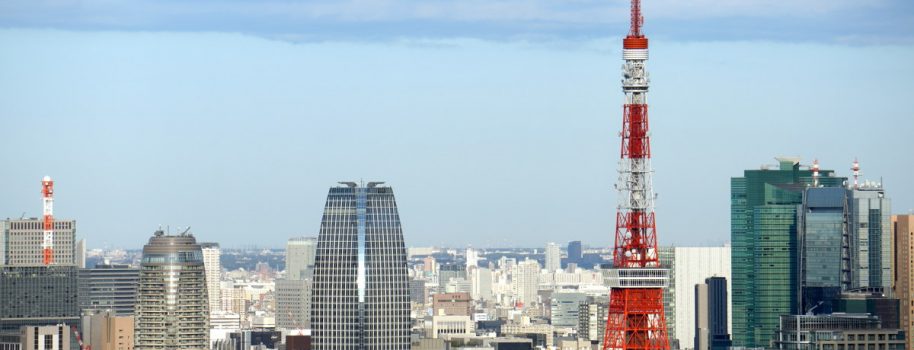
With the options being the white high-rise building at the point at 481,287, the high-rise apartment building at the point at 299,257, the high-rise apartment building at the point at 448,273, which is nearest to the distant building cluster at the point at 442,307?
the high-rise apartment building at the point at 299,257

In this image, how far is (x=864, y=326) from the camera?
264ft

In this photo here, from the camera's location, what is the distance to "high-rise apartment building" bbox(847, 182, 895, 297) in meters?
93.4

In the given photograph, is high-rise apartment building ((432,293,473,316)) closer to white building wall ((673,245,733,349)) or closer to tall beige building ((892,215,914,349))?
white building wall ((673,245,733,349))

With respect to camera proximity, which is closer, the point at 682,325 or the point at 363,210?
the point at 363,210

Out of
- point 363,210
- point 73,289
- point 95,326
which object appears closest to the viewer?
point 363,210

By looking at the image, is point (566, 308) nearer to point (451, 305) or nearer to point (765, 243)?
point (451, 305)

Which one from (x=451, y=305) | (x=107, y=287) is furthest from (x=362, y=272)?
(x=451, y=305)

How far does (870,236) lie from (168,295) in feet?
95.3

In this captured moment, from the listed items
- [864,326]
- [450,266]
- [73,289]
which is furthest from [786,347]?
[450,266]

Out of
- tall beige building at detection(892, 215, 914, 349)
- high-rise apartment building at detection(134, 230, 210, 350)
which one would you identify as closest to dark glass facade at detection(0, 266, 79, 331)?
high-rise apartment building at detection(134, 230, 210, 350)

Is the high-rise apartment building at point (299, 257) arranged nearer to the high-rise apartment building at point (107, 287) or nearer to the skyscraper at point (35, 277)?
the high-rise apartment building at point (107, 287)

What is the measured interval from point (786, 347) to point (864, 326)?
2.59 meters

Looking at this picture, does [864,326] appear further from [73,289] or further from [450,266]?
[450,266]

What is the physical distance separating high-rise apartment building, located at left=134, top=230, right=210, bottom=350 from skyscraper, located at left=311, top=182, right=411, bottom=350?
9.95m
